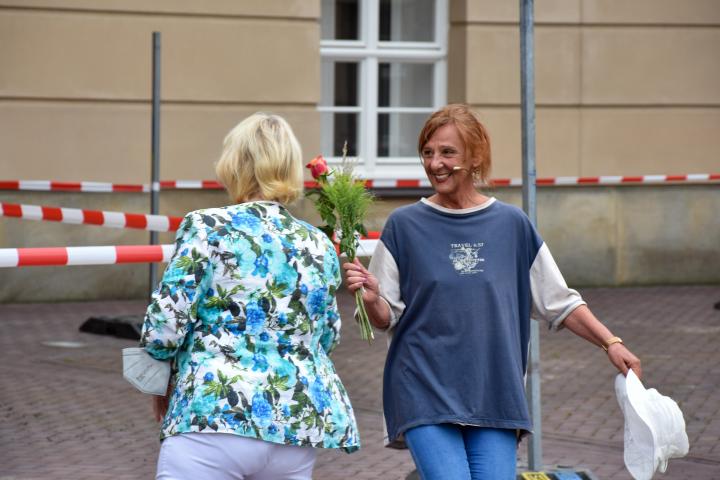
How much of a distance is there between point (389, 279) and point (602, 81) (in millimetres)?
9187

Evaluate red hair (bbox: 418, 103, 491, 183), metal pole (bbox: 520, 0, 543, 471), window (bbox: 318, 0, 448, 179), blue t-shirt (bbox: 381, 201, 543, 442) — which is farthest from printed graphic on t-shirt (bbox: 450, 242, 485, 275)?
window (bbox: 318, 0, 448, 179)

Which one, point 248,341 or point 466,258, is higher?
point 466,258

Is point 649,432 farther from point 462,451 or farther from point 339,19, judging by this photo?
point 339,19

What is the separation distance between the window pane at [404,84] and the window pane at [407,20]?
26cm

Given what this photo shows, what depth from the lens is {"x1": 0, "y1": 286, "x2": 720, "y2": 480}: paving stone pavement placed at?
642cm

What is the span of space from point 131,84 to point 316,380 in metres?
8.29

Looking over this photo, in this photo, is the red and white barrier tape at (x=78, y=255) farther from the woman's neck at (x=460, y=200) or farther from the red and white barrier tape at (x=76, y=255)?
the woman's neck at (x=460, y=200)

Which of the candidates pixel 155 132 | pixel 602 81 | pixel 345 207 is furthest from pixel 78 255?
pixel 602 81

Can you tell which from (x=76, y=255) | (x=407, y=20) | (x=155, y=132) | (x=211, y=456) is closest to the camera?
(x=211, y=456)

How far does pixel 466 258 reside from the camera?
3.80 metres

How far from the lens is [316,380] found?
3.52 meters

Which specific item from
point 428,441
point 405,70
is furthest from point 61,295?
point 428,441

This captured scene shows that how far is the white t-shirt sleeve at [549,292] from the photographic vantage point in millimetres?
3934

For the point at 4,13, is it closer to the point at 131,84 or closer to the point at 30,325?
the point at 131,84
